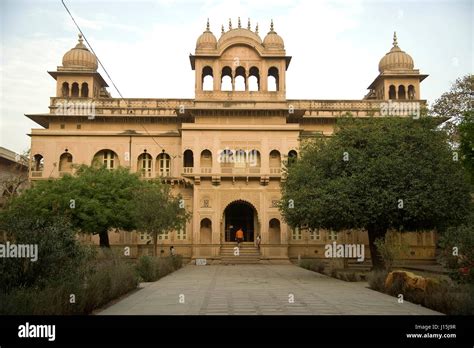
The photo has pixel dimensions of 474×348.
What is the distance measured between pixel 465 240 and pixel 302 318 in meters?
4.84

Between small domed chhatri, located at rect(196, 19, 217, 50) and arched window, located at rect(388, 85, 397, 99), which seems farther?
arched window, located at rect(388, 85, 397, 99)

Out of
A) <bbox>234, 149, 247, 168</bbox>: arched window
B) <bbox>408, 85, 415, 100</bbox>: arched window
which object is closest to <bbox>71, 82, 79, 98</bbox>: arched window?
<bbox>234, 149, 247, 168</bbox>: arched window

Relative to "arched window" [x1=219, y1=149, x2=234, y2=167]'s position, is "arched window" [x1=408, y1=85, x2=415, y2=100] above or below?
above

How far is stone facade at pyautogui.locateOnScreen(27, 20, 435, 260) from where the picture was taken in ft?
119

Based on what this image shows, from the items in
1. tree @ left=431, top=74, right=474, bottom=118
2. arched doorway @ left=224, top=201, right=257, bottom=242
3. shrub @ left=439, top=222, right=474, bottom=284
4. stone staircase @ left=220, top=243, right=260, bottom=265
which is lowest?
stone staircase @ left=220, top=243, right=260, bottom=265

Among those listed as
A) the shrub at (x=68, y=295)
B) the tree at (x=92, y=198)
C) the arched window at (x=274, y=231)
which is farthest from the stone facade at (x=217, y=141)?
the shrub at (x=68, y=295)

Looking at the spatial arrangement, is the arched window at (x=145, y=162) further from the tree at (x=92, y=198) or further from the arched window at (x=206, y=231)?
the tree at (x=92, y=198)

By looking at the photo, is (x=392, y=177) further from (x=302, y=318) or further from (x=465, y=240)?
(x=302, y=318)

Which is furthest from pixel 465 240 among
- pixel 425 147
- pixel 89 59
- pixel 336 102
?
pixel 89 59

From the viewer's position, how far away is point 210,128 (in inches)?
1436

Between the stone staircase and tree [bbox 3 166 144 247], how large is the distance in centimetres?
705

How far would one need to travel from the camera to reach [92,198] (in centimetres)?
3062

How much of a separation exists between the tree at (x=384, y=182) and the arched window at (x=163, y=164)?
1642cm

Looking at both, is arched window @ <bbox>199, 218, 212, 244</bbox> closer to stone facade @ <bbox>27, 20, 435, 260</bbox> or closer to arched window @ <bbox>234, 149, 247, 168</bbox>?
stone facade @ <bbox>27, 20, 435, 260</bbox>
